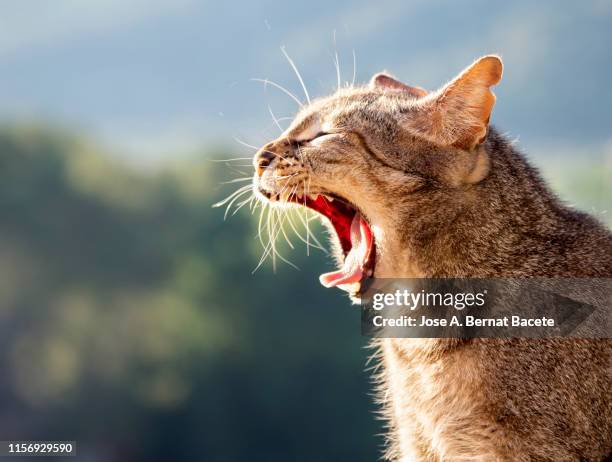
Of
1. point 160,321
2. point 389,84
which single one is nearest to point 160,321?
point 160,321

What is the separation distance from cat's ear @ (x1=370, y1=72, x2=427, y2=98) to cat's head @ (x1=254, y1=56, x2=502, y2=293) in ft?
1.75

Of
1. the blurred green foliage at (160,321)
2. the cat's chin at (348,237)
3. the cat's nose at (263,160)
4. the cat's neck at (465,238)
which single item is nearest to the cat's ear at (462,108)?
the cat's neck at (465,238)

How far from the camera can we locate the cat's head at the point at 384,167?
4.34 metres

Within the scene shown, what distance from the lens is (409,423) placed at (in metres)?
4.63

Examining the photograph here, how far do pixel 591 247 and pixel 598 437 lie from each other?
0.97 meters

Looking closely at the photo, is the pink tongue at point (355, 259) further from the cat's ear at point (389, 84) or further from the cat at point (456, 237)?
the cat's ear at point (389, 84)

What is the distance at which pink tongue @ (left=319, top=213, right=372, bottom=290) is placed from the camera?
4.36 meters

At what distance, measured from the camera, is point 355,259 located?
4484 mm

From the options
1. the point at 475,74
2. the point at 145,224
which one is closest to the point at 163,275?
the point at 145,224

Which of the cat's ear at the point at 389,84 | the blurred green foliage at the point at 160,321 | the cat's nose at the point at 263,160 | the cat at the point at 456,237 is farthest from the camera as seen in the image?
the blurred green foliage at the point at 160,321

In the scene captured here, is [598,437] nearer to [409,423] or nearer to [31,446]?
[409,423]

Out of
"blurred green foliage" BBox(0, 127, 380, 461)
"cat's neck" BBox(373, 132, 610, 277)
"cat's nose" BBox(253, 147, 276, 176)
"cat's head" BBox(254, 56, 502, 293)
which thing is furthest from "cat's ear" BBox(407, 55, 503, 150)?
"blurred green foliage" BBox(0, 127, 380, 461)

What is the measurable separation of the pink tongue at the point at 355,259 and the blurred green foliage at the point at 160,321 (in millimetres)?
31782

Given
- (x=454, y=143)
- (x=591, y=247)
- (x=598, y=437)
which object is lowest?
(x=598, y=437)
